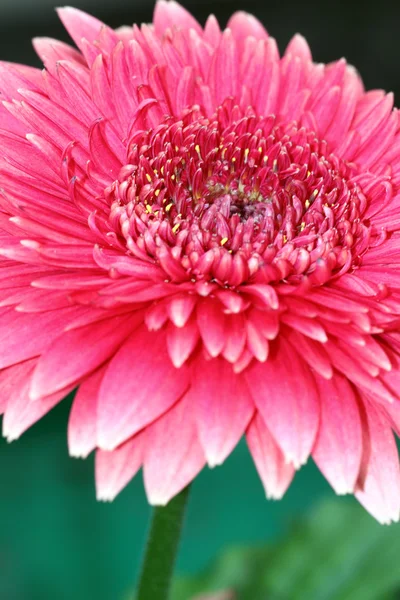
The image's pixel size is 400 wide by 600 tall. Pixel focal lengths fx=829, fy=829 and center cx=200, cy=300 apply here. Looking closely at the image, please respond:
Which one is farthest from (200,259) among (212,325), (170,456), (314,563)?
(314,563)

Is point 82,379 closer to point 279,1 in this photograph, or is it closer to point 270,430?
point 270,430

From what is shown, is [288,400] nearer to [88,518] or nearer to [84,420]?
[84,420]

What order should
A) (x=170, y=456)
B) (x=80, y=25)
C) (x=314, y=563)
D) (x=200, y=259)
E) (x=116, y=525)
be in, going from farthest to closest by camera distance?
1. (x=116, y=525)
2. (x=314, y=563)
3. (x=80, y=25)
4. (x=200, y=259)
5. (x=170, y=456)

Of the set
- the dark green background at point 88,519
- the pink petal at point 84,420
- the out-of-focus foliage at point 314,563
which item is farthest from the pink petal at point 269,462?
the dark green background at point 88,519

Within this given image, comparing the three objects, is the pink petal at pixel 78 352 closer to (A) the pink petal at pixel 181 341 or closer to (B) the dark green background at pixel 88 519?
(A) the pink petal at pixel 181 341

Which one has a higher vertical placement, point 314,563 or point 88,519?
point 314,563

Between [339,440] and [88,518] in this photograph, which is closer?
[339,440]
